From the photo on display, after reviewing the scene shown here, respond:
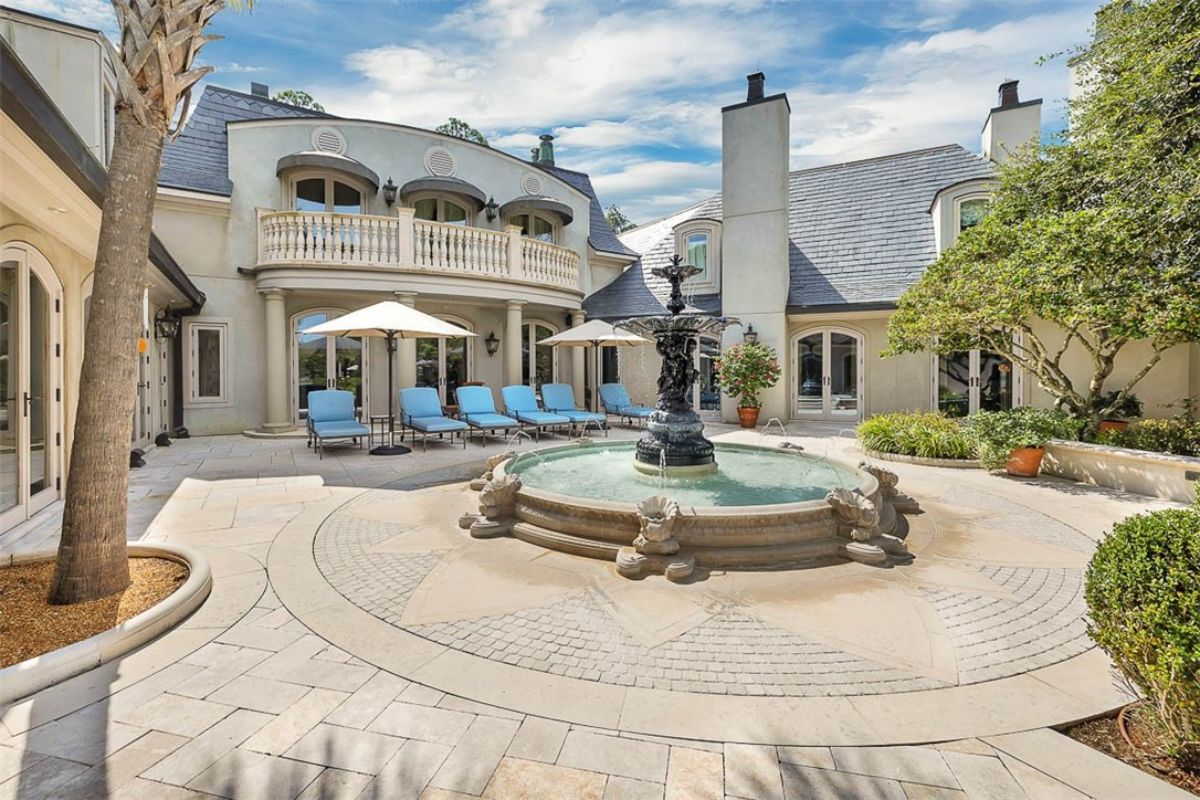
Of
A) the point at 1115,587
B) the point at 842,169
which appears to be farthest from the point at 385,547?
the point at 842,169

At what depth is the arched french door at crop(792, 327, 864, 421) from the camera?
1476cm

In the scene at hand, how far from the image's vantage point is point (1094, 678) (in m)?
2.79

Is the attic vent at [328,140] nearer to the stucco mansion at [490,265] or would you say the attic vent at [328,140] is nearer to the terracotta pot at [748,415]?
the stucco mansion at [490,265]

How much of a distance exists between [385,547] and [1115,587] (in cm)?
477

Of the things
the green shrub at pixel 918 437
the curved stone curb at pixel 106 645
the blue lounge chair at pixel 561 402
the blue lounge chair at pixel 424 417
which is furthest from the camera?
the blue lounge chair at pixel 561 402

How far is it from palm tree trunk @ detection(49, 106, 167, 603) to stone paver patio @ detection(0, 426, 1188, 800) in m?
0.80

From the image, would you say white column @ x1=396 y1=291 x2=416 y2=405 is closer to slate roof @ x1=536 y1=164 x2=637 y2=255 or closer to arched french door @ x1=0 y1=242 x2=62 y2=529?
arched french door @ x1=0 y1=242 x2=62 y2=529

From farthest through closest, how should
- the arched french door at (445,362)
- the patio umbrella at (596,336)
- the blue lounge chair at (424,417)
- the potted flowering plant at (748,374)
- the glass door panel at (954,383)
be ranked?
the arched french door at (445,362) < the potted flowering plant at (748,374) < the glass door panel at (954,383) < the patio umbrella at (596,336) < the blue lounge chair at (424,417)

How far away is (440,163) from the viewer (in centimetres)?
1501

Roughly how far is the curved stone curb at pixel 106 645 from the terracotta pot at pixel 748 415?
1209 centimetres

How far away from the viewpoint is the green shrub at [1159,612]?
199 centimetres

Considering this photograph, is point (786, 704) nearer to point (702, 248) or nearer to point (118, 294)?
point (118, 294)

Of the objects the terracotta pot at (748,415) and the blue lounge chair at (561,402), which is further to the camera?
the terracotta pot at (748,415)

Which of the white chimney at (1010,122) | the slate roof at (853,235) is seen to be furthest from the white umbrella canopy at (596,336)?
A: the white chimney at (1010,122)
